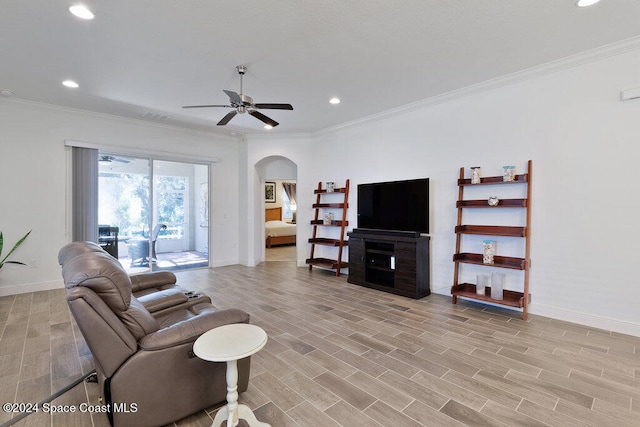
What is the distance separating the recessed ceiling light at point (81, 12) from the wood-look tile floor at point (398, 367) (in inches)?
120

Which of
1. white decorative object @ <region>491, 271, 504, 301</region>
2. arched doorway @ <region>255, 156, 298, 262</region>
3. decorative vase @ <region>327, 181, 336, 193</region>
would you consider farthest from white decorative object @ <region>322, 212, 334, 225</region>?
white decorative object @ <region>491, 271, 504, 301</region>

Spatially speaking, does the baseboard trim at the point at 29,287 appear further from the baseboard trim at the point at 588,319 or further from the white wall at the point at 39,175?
the baseboard trim at the point at 588,319

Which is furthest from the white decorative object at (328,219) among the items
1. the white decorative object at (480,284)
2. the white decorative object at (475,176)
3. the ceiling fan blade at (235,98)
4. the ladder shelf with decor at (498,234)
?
the ceiling fan blade at (235,98)

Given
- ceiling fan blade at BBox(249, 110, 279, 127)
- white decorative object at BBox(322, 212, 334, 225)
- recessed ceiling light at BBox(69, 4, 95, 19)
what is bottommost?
white decorative object at BBox(322, 212, 334, 225)

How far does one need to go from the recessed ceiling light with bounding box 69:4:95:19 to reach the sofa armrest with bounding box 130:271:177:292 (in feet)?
8.12

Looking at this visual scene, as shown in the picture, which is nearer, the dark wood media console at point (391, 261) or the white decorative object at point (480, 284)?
the white decorative object at point (480, 284)

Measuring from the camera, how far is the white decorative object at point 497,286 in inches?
149

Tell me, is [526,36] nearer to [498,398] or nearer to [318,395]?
[498,398]

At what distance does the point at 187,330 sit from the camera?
72.7 inches

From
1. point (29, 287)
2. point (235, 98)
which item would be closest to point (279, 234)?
point (29, 287)

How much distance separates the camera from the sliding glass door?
221 inches

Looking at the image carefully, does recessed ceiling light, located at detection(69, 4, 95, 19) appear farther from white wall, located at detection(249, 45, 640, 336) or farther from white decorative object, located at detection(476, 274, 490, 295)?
white decorative object, located at detection(476, 274, 490, 295)

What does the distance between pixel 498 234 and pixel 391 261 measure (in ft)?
5.27

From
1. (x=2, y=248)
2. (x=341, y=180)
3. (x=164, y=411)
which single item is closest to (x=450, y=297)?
(x=341, y=180)
